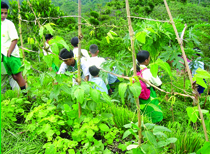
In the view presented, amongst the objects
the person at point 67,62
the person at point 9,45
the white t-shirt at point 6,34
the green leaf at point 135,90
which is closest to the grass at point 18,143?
the green leaf at point 135,90

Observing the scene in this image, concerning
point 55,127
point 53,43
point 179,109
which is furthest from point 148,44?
point 179,109

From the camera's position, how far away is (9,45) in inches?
114

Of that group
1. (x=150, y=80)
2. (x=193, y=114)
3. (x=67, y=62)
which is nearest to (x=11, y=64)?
(x=67, y=62)

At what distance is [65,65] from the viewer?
282 centimetres

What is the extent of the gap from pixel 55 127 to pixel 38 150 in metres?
0.26

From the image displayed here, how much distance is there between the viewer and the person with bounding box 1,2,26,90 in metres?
2.79

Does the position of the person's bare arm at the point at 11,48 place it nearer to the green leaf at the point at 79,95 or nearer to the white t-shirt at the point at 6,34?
the white t-shirt at the point at 6,34

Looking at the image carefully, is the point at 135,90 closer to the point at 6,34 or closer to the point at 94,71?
the point at 94,71

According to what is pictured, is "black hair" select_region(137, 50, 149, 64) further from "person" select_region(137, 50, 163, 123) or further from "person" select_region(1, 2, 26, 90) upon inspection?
"person" select_region(1, 2, 26, 90)

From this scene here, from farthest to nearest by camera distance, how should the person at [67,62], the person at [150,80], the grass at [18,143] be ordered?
the person at [67,62] → the person at [150,80] → the grass at [18,143]

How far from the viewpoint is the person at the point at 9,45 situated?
2.79 metres

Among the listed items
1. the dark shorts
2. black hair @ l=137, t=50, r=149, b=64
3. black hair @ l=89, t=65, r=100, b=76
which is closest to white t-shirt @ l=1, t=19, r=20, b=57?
the dark shorts

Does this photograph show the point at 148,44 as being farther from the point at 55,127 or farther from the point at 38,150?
the point at 38,150

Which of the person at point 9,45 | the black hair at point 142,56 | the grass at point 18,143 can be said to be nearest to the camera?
the grass at point 18,143
